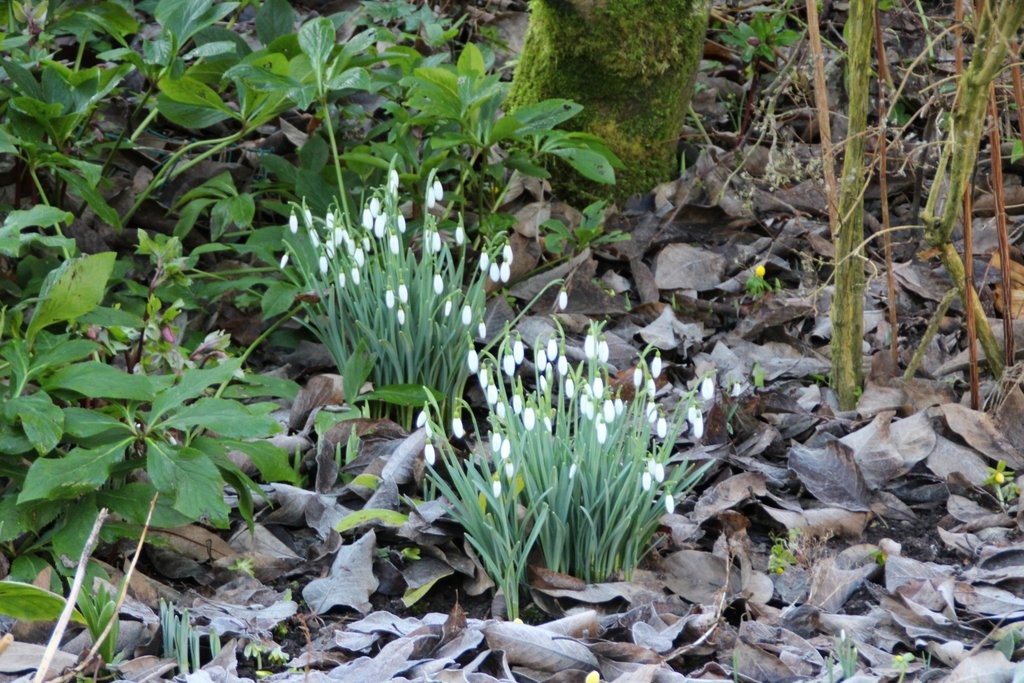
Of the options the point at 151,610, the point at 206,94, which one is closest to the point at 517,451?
the point at 151,610

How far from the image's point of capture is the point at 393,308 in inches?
109

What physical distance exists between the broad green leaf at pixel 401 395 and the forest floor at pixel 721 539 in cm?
8

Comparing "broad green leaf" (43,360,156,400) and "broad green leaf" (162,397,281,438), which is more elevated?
"broad green leaf" (43,360,156,400)

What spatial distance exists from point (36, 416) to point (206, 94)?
4.11ft

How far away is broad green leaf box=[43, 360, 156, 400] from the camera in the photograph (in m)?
2.11

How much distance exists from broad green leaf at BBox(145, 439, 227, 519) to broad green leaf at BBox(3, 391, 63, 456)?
0.16m

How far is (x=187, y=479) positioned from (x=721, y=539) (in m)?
1.05

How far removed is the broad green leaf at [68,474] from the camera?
198cm

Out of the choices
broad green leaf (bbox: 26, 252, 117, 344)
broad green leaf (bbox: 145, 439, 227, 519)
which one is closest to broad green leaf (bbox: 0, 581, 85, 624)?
broad green leaf (bbox: 145, 439, 227, 519)

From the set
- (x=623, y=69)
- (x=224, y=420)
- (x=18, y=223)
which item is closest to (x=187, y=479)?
(x=224, y=420)

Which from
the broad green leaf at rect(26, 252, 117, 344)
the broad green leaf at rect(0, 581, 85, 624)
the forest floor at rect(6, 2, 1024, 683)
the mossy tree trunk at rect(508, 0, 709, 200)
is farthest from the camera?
the mossy tree trunk at rect(508, 0, 709, 200)

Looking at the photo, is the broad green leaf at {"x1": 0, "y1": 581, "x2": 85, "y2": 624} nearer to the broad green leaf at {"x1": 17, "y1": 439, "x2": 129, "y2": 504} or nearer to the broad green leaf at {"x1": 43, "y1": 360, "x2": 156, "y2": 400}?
the broad green leaf at {"x1": 17, "y1": 439, "x2": 129, "y2": 504}

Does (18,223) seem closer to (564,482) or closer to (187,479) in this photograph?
(187,479)

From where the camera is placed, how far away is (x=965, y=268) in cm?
272
